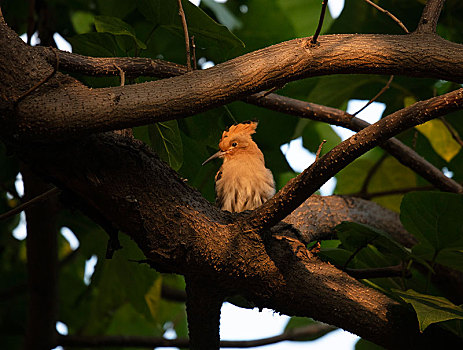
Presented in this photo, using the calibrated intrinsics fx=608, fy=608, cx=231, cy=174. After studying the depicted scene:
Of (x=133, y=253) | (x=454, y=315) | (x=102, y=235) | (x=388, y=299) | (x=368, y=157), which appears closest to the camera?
(x=454, y=315)

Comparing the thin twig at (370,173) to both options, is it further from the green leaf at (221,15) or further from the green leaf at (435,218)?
the green leaf at (435,218)

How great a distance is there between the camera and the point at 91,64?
2332 millimetres

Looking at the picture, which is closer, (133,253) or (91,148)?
(91,148)

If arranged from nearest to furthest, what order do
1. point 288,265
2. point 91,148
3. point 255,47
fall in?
point 91,148, point 288,265, point 255,47

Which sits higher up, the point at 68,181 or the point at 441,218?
the point at 441,218

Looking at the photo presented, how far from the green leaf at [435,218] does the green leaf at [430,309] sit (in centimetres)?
27

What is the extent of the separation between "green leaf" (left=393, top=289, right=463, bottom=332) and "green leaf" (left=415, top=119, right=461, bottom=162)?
72.2 inches

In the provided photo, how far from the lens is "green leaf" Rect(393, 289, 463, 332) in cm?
221

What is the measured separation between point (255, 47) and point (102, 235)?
157cm

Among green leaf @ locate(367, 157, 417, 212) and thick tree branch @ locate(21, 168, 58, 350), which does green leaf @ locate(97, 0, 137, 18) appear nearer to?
thick tree branch @ locate(21, 168, 58, 350)

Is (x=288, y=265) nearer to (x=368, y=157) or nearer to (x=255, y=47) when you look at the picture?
(x=255, y=47)

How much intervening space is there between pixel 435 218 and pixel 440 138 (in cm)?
171

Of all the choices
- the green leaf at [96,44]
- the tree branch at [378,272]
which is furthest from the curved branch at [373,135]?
the green leaf at [96,44]

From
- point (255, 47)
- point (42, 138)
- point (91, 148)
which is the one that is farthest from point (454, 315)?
point (255, 47)
